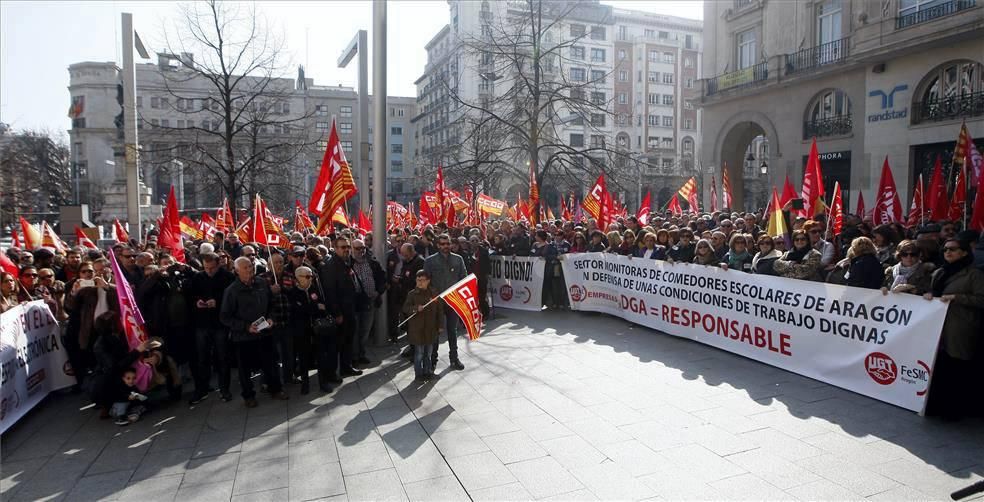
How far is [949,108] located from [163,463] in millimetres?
23574

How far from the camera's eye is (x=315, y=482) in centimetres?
495

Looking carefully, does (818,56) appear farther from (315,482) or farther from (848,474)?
(315,482)

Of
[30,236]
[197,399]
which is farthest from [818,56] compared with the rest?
[30,236]

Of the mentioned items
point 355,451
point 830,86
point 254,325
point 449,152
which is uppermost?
point 830,86

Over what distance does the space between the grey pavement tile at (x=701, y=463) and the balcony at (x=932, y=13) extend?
2026 cm

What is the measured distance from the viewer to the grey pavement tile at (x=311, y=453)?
17.6ft

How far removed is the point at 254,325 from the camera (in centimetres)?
697

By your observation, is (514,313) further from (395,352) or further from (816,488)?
(816,488)

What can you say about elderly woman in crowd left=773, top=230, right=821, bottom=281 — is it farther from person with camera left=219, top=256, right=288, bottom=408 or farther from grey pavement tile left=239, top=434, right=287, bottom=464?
person with camera left=219, top=256, right=288, bottom=408

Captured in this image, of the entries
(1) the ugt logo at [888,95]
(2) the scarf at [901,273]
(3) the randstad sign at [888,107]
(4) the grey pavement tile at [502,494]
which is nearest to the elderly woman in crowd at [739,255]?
(2) the scarf at [901,273]

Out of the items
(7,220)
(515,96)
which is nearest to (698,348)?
(515,96)

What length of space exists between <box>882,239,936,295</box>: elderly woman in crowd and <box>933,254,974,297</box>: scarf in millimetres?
217

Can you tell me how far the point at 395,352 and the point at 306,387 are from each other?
7.41 feet

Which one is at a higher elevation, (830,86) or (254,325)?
(830,86)
